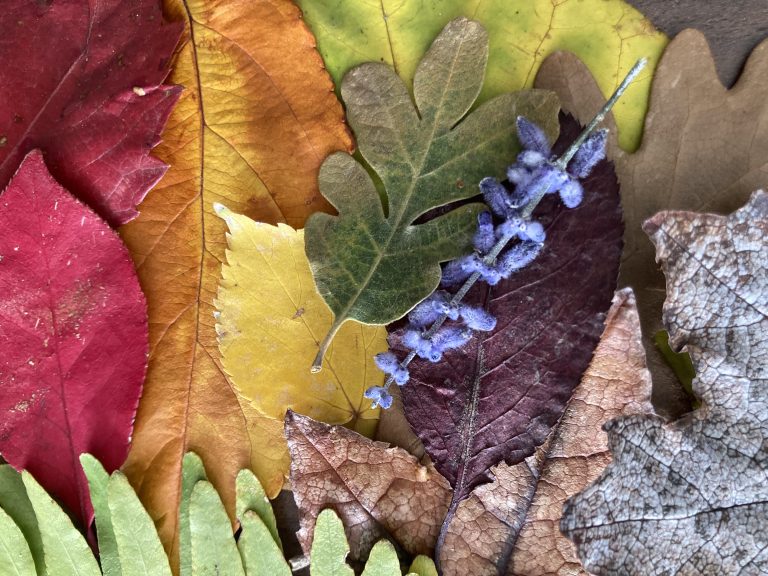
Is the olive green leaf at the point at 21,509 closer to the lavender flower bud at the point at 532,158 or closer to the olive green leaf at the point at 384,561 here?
the olive green leaf at the point at 384,561

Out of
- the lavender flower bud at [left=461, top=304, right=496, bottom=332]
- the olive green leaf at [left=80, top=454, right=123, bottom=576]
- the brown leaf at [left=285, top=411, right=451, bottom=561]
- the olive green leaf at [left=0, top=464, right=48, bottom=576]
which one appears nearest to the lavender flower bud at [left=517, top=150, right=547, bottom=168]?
the lavender flower bud at [left=461, top=304, right=496, bottom=332]

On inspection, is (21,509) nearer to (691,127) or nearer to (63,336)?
(63,336)

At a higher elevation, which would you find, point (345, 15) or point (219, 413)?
point (345, 15)

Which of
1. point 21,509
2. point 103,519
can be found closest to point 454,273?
point 103,519

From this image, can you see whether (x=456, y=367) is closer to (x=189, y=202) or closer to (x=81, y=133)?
(x=189, y=202)

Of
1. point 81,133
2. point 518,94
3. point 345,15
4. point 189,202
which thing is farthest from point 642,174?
point 81,133

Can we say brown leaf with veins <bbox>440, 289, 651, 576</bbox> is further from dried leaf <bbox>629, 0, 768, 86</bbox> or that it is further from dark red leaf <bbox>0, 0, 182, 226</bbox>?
dark red leaf <bbox>0, 0, 182, 226</bbox>
